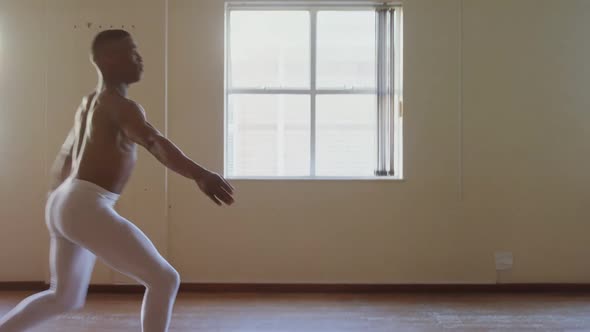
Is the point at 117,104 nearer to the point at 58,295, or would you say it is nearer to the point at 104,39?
the point at 104,39

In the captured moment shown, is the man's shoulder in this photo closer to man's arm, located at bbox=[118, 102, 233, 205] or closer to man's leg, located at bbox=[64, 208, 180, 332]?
man's arm, located at bbox=[118, 102, 233, 205]

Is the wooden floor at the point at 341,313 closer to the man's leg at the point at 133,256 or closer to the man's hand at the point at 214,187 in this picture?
the man's leg at the point at 133,256

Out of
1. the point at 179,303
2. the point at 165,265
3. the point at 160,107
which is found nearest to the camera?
the point at 165,265

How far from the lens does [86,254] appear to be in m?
1.92

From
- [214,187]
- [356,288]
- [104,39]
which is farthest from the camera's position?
[356,288]

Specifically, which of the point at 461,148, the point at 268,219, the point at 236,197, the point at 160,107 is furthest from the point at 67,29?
the point at 461,148

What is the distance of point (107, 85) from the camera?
1938 mm

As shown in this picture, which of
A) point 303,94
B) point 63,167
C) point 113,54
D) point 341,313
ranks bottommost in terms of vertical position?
point 341,313

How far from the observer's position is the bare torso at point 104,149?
6.00ft

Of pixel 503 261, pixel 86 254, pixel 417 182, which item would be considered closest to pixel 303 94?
pixel 417 182

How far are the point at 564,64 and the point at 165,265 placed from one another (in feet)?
11.2

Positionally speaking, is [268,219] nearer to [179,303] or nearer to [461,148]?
[179,303]

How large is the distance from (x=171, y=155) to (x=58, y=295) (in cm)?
66

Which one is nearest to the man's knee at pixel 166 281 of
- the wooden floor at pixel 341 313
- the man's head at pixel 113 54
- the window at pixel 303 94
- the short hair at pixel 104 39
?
the man's head at pixel 113 54
